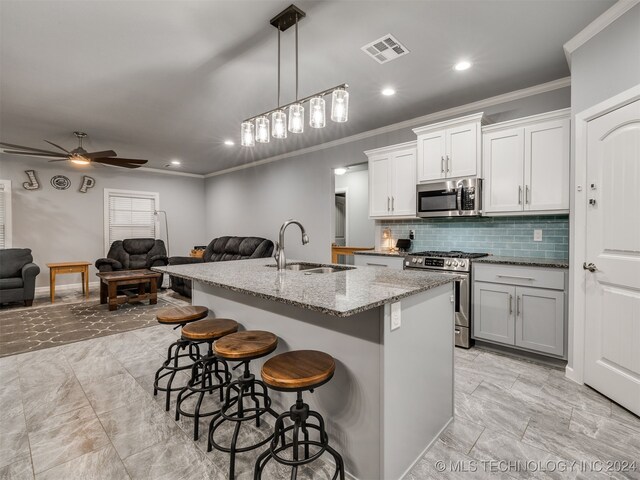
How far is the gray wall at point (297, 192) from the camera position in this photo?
447 centimetres

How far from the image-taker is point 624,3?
6.73 ft

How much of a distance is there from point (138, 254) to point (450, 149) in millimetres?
6182

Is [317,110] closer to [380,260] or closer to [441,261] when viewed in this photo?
[441,261]

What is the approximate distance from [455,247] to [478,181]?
3.00 feet

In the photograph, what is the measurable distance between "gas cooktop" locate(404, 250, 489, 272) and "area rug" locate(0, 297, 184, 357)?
3418 millimetres

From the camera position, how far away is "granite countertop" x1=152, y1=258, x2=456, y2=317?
4.27 feet

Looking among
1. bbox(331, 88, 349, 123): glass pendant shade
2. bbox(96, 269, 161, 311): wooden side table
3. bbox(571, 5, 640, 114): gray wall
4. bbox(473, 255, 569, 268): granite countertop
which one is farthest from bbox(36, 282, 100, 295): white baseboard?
bbox(571, 5, 640, 114): gray wall

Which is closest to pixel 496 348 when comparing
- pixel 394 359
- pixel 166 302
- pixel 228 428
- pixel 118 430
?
pixel 394 359

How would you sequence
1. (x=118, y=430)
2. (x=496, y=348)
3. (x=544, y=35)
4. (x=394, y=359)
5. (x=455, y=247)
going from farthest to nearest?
(x=455, y=247) < (x=496, y=348) < (x=544, y=35) < (x=118, y=430) < (x=394, y=359)

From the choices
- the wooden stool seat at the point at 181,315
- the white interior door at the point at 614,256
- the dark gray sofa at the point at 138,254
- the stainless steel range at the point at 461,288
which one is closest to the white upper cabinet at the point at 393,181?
the stainless steel range at the point at 461,288

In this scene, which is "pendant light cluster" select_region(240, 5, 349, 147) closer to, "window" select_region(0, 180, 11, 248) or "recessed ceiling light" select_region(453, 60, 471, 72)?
"recessed ceiling light" select_region(453, 60, 471, 72)

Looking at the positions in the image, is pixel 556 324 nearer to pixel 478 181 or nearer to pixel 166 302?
pixel 478 181

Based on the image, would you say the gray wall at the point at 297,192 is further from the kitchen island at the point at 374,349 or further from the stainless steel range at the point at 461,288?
the kitchen island at the point at 374,349

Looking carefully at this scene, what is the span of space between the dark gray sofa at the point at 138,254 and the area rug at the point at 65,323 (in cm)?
113
